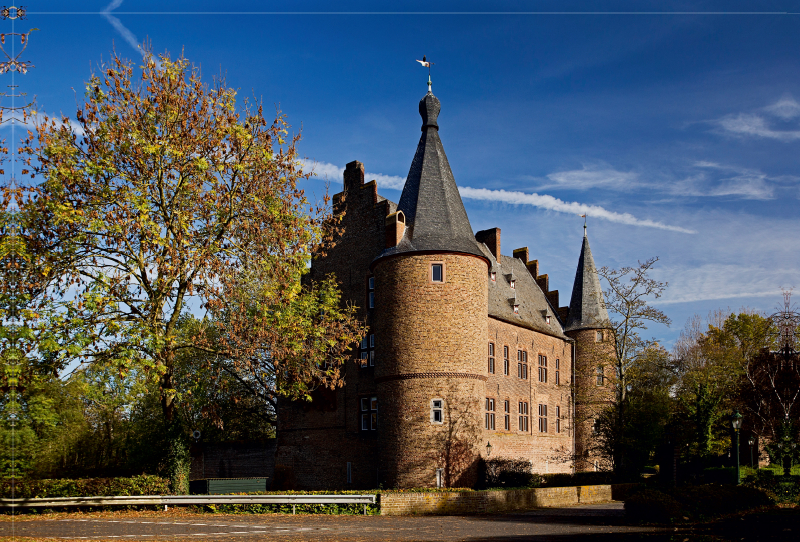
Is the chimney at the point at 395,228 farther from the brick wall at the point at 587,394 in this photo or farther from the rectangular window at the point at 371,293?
the brick wall at the point at 587,394

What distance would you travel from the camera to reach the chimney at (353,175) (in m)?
32.4

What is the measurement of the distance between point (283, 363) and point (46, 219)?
912 cm

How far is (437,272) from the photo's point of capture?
90.6 ft

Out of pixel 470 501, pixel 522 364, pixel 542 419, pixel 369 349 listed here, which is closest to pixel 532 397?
pixel 542 419

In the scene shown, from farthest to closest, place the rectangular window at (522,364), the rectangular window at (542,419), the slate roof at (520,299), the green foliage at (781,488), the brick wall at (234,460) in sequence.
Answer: the rectangular window at (542,419) → the rectangular window at (522,364) → the slate roof at (520,299) → the brick wall at (234,460) → the green foliage at (781,488)

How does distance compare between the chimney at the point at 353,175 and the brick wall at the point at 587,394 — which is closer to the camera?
the chimney at the point at 353,175

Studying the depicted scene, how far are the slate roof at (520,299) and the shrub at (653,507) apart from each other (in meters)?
16.0

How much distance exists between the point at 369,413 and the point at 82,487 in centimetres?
1249

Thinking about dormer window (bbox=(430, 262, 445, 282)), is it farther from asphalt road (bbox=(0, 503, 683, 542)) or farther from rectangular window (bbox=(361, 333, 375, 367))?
asphalt road (bbox=(0, 503, 683, 542))

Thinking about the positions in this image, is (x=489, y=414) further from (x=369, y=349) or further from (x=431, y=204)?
(x=431, y=204)

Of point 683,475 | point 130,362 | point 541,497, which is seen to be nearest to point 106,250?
point 130,362

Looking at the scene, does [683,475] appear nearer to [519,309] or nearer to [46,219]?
[519,309]

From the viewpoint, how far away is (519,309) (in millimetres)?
37750

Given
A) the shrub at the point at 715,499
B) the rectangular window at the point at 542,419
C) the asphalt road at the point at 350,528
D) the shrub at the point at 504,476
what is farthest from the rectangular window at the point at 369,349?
the shrub at the point at 715,499
